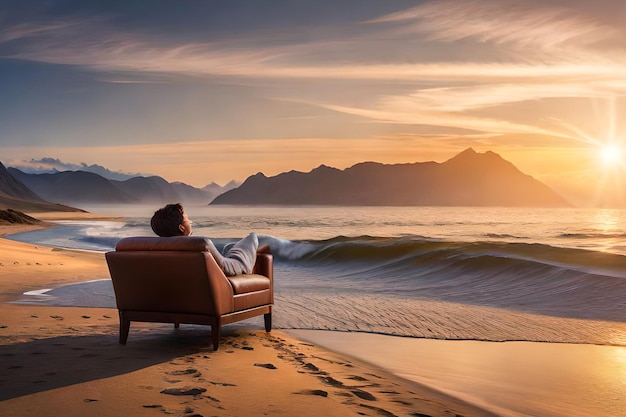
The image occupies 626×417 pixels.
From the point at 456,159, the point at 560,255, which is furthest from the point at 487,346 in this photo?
the point at 456,159

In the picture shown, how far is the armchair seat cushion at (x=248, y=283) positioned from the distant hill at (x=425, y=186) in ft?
510

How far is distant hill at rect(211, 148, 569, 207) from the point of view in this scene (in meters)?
167

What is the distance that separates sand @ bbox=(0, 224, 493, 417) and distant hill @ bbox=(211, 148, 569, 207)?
6139 inches

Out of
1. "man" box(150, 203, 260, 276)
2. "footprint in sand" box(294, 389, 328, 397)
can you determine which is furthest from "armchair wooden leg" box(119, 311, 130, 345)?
"footprint in sand" box(294, 389, 328, 397)

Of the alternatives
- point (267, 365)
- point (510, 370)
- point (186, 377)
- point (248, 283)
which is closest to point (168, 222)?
point (248, 283)

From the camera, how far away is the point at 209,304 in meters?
5.98

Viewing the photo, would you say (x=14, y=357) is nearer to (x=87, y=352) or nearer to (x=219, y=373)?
(x=87, y=352)

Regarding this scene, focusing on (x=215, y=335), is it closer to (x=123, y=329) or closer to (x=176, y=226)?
(x=123, y=329)

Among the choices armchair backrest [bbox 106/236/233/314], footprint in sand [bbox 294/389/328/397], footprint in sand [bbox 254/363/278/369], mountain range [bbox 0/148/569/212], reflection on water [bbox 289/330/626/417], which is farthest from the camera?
mountain range [bbox 0/148/569/212]

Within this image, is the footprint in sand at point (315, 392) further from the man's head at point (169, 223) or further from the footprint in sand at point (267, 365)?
the man's head at point (169, 223)

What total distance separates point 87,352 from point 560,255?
14.5 meters

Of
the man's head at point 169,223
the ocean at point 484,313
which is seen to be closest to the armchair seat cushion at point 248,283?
the man's head at point 169,223

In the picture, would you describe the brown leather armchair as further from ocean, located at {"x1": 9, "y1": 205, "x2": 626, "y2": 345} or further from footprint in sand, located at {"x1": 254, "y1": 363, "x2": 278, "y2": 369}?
ocean, located at {"x1": 9, "y1": 205, "x2": 626, "y2": 345}

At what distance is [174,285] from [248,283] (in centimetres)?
82
